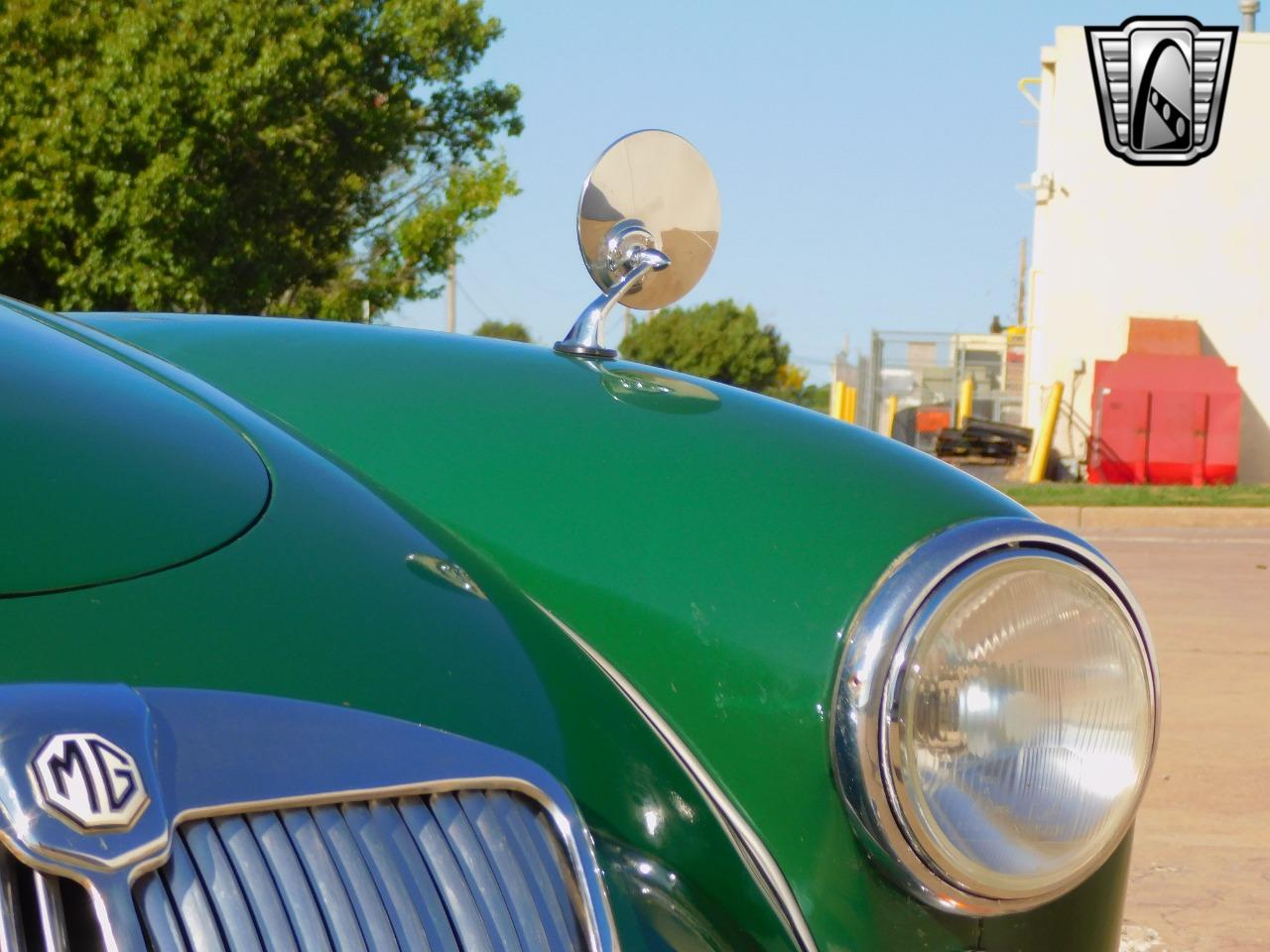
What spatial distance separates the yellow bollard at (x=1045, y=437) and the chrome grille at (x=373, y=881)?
15.8 meters

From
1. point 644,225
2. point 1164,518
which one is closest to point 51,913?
point 644,225

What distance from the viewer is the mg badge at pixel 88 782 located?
2.52ft

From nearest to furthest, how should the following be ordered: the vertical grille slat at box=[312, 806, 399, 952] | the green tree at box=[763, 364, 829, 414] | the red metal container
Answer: the vertical grille slat at box=[312, 806, 399, 952] → the red metal container → the green tree at box=[763, 364, 829, 414]

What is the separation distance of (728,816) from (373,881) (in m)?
0.41

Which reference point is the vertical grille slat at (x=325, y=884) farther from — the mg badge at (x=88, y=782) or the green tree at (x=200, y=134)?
the green tree at (x=200, y=134)

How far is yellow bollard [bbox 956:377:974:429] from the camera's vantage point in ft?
57.9

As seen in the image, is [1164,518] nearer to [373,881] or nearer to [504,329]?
[373,881]

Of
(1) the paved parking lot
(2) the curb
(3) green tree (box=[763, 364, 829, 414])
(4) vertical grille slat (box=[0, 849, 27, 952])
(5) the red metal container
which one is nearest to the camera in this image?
(4) vertical grille slat (box=[0, 849, 27, 952])

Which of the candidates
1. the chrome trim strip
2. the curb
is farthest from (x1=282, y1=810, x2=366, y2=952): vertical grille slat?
the curb

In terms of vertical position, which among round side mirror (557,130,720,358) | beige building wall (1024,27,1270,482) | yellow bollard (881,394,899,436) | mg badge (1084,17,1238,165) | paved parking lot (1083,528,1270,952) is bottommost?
paved parking lot (1083,528,1270,952)

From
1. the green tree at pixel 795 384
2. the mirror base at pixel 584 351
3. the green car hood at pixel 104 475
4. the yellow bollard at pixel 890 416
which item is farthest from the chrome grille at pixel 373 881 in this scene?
the green tree at pixel 795 384

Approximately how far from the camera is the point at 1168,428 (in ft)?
49.0

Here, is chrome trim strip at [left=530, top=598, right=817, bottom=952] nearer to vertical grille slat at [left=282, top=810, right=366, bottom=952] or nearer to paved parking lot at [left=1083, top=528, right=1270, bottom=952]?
vertical grille slat at [left=282, top=810, right=366, bottom=952]

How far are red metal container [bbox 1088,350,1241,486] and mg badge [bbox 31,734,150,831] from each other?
15.1 metres
